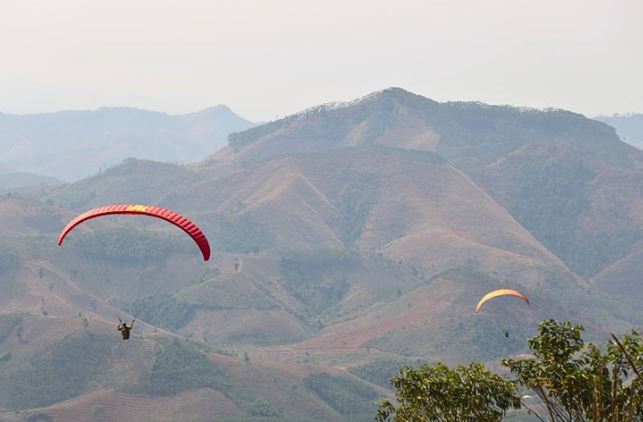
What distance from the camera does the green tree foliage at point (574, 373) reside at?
41.1 metres

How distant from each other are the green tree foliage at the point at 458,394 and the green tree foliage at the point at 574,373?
6.79 ft

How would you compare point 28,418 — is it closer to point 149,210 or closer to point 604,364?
point 149,210

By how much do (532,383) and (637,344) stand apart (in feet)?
14.9

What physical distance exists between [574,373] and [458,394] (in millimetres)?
7158

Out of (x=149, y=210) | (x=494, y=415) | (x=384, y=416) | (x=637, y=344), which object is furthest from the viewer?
(x=384, y=416)

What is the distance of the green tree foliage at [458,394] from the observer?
155 feet

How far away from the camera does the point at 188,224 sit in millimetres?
49375

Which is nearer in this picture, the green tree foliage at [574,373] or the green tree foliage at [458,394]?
the green tree foliage at [574,373]

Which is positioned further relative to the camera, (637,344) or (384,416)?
(384,416)

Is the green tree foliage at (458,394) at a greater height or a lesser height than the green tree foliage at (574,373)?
lesser

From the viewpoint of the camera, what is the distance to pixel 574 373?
42281 mm

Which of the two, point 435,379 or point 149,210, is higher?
point 149,210

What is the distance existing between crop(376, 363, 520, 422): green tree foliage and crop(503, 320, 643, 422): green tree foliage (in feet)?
6.79

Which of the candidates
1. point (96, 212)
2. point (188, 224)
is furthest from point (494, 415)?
point (96, 212)
